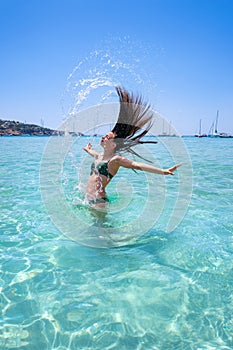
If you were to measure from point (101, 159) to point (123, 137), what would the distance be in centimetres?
63

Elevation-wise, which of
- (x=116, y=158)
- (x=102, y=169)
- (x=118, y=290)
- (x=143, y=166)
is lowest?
(x=118, y=290)

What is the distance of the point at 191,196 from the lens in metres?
7.80

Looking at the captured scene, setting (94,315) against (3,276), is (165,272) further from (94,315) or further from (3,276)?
(3,276)

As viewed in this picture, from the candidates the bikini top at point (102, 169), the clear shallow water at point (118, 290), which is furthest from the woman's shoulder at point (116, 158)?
the clear shallow water at point (118, 290)

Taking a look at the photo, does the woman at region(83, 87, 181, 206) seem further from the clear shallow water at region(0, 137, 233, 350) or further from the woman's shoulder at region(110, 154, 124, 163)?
the clear shallow water at region(0, 137, 233, 350)

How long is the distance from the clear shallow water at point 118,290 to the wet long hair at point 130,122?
1.77 metres

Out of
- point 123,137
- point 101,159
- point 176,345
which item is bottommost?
point 176,345

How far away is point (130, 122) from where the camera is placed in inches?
211

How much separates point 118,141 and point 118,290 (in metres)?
2.83

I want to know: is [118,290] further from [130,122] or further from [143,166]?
[130,122]

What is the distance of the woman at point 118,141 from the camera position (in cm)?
502

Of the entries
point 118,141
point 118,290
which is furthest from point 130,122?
point 118,290

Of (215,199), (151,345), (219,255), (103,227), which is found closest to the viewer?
(151,345)

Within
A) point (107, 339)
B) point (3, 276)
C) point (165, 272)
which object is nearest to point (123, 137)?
point (165, 272)
